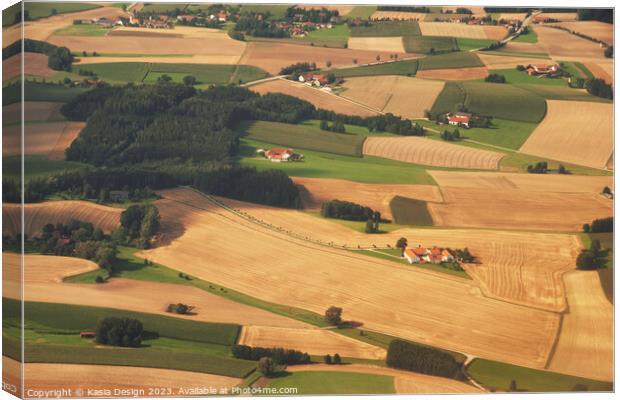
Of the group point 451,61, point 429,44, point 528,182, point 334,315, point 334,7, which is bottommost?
point 334,315

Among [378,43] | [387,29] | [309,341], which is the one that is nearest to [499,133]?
[378,43]

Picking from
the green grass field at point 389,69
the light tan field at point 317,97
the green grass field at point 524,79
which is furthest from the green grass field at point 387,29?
the green grass field at point 524,79

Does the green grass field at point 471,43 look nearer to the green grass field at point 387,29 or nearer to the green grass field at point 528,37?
the green grass field at point 528,37

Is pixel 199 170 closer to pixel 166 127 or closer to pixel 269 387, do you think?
pixel 166 127

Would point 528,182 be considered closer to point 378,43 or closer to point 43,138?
point 378,43

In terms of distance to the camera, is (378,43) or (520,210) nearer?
(520,210)

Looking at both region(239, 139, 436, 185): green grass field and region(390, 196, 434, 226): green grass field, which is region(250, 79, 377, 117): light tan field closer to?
region(239, 139, 436, 185): green grass field

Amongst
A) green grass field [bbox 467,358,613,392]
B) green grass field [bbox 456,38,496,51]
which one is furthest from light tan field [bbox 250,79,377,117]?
A: green grass field [bbox 467,358,613,392]
